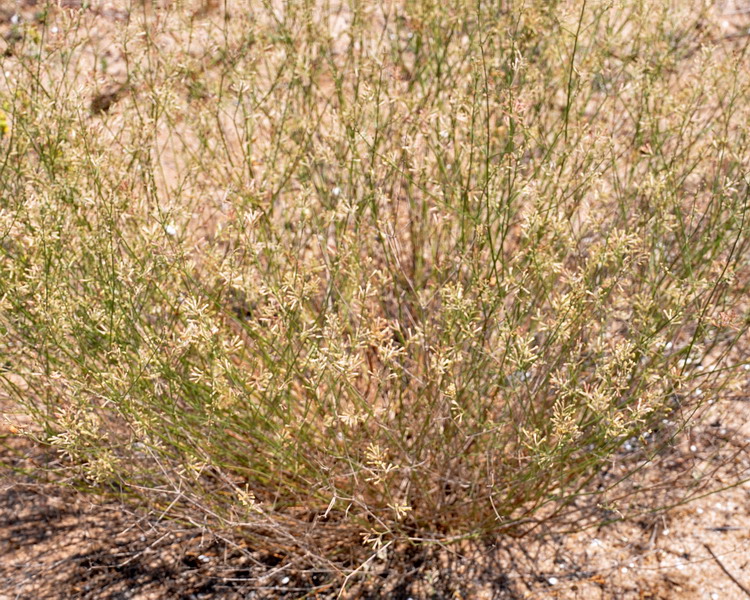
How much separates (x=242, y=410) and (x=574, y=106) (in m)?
1.81

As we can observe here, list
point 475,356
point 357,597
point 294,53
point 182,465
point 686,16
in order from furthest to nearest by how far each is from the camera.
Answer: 1. point 686,16
2. point 294,53
3. point 357,597
4. point 475,356
5. point 182,465

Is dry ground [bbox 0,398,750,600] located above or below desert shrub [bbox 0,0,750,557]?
below

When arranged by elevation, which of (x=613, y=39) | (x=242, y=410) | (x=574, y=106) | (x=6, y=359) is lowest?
(x=242, y=410)

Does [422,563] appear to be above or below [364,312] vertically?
below

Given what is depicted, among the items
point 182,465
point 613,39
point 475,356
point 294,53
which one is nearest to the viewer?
point 182,465

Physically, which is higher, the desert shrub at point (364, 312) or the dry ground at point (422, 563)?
the desert shrub at point (364, 312)

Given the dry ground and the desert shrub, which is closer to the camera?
the desert shrub

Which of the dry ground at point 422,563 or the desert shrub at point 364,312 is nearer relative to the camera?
the desert shrub at point 364,312

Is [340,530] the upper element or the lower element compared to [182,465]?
lower

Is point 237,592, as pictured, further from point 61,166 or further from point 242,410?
point 61,166

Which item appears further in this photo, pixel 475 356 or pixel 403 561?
pixel 403 561

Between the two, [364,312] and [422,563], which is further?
[422,563]

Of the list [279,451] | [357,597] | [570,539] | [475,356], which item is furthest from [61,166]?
[570,539]

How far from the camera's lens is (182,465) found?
247 centimetres
